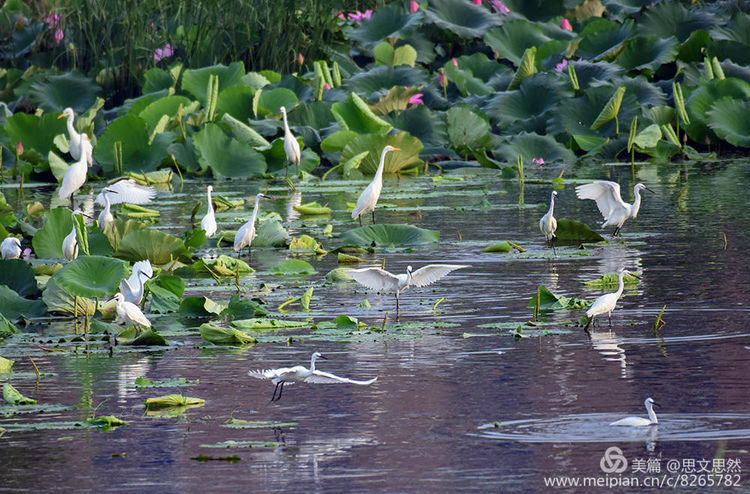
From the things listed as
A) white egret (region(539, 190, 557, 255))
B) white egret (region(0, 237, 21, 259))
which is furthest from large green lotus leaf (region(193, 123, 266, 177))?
white egret (region(0, 237, 21, 259))

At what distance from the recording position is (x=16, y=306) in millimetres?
7406

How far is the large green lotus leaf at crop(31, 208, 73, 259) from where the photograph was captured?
355 inches

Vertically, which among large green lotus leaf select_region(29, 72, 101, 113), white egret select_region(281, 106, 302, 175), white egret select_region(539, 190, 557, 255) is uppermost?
white egret select_region(539, 190, 557, 255)

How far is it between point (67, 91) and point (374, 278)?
42.0ft

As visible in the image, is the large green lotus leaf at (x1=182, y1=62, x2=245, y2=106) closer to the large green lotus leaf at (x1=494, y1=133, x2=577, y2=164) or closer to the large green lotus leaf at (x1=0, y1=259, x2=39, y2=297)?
the large green lotus leaf at (x1=494, y1=133, x2=577, y2=164)

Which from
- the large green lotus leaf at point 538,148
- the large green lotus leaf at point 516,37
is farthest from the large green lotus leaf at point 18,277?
the large green lotus leaf at point 516,37

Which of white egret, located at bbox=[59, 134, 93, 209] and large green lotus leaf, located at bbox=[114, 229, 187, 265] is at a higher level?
large green lotus leaf, located at bbox=[114, 229, 187, 265]

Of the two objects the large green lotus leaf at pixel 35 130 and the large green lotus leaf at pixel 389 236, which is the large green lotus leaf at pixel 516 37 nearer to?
the large green lotus leaf at pixel 35 130

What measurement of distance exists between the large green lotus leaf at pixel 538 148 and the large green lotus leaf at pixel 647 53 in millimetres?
2102

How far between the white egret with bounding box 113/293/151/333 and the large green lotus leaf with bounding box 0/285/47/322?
86 centimetres

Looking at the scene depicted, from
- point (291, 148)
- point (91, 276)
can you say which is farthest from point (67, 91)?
point (91, 276)

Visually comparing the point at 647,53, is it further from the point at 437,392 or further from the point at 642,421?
the point at 642,421

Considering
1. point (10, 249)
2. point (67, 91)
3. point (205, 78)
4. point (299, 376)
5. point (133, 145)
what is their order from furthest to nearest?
point (67, 91), point (205, 78), point (133, 145), point (10, 249), point (299, 376)

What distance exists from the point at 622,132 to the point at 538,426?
12.4 metres
